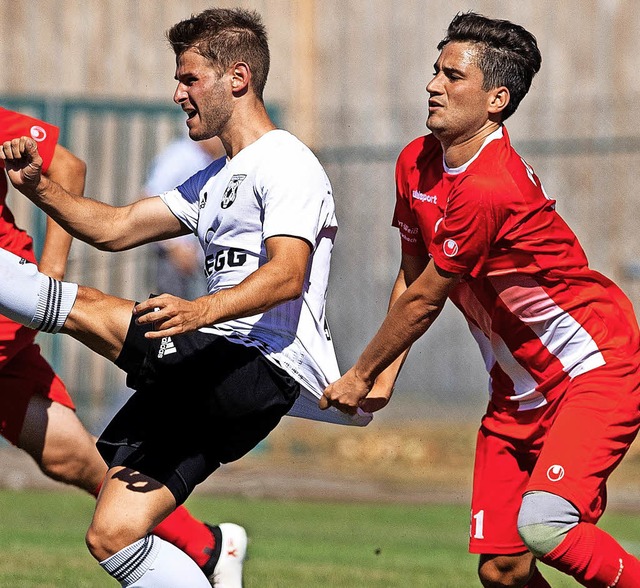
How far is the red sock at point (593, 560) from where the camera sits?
16.4 feet

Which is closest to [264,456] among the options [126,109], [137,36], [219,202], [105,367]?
[105,367]

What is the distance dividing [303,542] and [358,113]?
21.7ft

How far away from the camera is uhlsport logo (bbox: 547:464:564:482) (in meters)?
4.99

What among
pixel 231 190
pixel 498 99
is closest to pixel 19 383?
pixel 231 190

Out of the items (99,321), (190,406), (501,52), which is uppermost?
(501,52)

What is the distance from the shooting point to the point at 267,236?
499 centimetres

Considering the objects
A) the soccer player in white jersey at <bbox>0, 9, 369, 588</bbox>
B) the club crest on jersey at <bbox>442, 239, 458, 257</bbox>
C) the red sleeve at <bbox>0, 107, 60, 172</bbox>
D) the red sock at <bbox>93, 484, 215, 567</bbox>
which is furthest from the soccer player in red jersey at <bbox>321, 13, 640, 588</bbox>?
the red sleeve at <bbox>0, 107, 60, 172</bbox>

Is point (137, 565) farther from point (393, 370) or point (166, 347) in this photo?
point (393, 370)

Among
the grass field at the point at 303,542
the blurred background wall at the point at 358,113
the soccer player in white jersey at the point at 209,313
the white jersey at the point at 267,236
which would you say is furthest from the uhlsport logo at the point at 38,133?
the blurred background wall at the point at 358,113

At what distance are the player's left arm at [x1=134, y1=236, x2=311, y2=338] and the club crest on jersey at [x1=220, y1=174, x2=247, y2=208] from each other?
32 centimetres

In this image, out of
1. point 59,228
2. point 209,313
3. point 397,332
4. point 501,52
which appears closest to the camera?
point 209,313

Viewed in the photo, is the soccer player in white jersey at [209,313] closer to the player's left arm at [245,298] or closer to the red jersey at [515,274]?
the player's left arm at [245,298]

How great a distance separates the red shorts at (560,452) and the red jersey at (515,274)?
9 centimetres

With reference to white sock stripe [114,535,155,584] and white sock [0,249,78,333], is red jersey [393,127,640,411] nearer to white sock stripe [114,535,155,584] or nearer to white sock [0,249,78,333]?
white sock [0,249,78,333]
